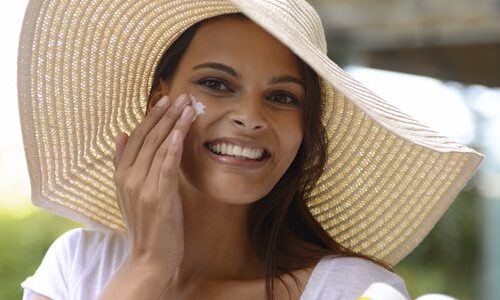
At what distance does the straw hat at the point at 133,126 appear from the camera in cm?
218

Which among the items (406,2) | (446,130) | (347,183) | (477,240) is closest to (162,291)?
(347,183)

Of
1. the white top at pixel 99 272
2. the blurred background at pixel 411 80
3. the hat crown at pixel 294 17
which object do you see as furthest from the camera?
the blurred background at pixel 411 80

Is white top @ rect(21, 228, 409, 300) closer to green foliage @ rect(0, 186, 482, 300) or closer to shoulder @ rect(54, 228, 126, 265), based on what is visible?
shoulder @ rect(54, 228, 126, 265)

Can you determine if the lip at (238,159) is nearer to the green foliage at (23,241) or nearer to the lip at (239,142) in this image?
the lip at (239,142)

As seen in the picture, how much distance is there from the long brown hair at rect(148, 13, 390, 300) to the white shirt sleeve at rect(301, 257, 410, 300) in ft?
0.14

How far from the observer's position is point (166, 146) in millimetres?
2082

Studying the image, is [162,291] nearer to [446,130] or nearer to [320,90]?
[320,90]

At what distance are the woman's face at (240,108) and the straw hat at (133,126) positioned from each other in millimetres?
66

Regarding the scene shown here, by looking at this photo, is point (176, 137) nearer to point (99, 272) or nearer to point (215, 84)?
point (215, 84)

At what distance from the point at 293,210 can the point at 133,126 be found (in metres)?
0.41

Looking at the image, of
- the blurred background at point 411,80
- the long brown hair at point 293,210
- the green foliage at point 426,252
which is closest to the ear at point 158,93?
the long brown hair at point 293,210

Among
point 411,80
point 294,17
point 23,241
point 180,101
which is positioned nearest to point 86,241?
point 180,101

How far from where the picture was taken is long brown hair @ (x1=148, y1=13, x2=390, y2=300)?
223cm

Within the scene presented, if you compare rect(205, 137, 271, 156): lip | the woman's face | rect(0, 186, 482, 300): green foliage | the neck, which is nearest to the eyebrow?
the woman's face
